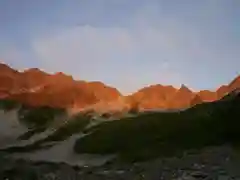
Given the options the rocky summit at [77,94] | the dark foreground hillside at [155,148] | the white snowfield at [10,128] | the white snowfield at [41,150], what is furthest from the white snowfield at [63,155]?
the rocky summit at [77,94]

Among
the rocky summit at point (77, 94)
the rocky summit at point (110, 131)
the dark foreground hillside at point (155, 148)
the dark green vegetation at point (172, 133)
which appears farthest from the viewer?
the rocky summit at point (77, 94)

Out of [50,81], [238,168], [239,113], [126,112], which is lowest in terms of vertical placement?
[238,168]

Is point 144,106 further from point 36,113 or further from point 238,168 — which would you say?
point 238,168

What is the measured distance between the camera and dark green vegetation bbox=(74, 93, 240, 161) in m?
27.1

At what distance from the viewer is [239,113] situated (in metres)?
27.8

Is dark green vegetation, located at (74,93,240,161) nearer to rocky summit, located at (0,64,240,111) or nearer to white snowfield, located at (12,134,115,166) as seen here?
white snowfield, located at (12,134,115,166)

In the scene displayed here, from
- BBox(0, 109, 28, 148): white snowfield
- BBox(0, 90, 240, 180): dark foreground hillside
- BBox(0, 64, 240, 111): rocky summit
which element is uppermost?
BBox(0, 64, 240, 111): rocky summit

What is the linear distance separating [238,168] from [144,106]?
44.2m

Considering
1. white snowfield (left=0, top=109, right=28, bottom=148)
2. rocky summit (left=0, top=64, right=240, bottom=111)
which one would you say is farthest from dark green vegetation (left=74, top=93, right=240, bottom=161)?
rocky summit (left=0, top=64, right=240, bottom=111)

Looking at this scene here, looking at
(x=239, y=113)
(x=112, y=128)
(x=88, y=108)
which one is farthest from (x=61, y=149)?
(x=88, y=108)

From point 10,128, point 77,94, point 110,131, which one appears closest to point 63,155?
point 110,131

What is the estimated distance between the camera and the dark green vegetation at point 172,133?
2710 cm

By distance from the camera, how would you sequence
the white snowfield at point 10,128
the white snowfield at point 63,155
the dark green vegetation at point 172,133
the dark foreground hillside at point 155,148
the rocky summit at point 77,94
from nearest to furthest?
the dark foreground hillside at point 155,148
the dark green vegetation at point 172,133
the white snowfield at point 63,155
the white snowfield at point 10,128
the rocky summit at point 77,94

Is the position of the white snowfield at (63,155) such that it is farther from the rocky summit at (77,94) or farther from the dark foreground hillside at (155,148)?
the rocky summit at (77,94)
